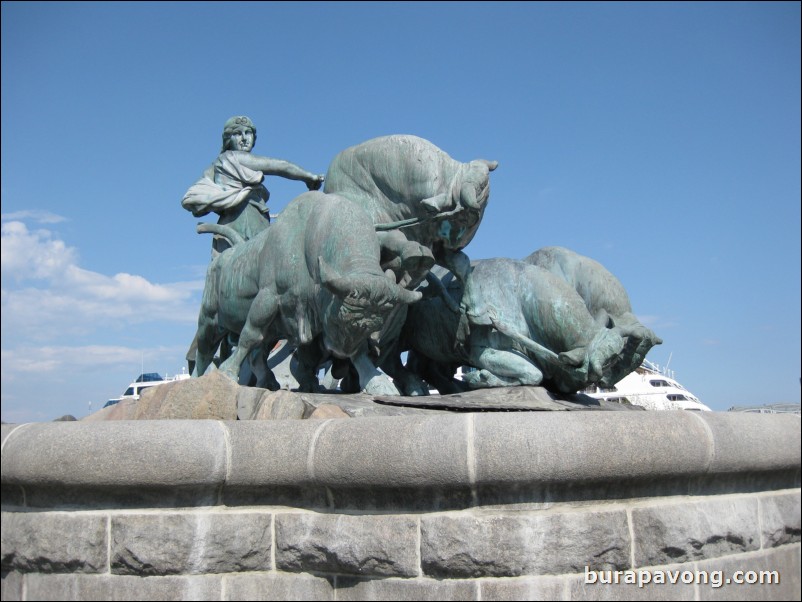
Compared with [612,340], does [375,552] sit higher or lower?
lower

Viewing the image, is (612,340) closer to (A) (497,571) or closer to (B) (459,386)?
(B) (459,386)

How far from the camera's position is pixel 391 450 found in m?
3.71

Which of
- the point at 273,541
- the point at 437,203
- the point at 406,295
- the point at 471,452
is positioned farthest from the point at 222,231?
the point at 471,452

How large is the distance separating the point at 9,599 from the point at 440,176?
4.00 metres

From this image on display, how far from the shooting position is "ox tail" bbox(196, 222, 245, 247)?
760cm

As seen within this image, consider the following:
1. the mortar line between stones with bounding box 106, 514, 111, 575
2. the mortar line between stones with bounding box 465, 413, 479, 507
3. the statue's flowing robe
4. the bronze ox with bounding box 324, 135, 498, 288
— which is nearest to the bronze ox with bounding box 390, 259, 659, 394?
the bronze ox with bounding box 324, 135, 498, 288

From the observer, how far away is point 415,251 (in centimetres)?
593

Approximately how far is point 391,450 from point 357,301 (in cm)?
176

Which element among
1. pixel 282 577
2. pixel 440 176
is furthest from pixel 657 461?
pixel 440 176

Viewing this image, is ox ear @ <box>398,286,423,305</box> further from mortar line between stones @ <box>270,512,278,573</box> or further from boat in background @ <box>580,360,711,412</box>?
boat in background @ <box>580,360,711,412</box>

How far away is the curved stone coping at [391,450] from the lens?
142 inches

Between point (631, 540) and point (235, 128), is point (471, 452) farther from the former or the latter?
point (235, 128)

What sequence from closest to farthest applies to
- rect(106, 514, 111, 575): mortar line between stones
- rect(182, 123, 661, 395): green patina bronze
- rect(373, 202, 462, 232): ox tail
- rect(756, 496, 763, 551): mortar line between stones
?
rect(106, 514, 111, 575): mortar line between stones < rect(756, 496, 763, 551): mortar line between stones < rect(182, 123, 661, 395): green patina bronze < rect(373, 202, 462, 232): ox tail

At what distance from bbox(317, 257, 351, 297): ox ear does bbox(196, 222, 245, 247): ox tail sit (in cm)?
251
